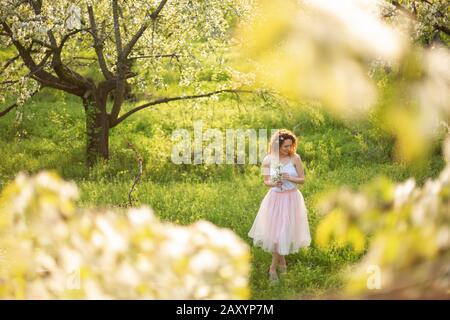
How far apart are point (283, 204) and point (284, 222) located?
231 mm

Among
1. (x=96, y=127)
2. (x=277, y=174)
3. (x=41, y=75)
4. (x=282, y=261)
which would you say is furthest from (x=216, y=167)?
(x=277, y=174)

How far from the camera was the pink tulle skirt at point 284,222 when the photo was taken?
7.41 metres

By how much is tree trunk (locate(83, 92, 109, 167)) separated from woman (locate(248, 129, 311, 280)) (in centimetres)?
708

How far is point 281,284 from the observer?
718 cm

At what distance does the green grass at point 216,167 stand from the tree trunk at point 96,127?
1.17 feet

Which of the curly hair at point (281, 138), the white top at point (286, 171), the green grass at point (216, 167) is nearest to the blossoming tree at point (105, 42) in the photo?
the green grass at point (216, 167)

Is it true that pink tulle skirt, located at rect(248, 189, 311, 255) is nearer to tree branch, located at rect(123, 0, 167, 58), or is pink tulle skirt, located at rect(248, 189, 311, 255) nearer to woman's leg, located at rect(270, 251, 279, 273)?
woman's leg, located at rect(270, 251, 279, 273)

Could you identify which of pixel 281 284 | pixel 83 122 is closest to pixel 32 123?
pixel 83 122

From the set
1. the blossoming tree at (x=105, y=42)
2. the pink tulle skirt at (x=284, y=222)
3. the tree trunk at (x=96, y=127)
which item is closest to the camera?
the pink tulle skirt at (x=284, y=222)

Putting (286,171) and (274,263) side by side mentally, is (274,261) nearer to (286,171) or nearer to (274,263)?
(274,263)

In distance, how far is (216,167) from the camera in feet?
46.0

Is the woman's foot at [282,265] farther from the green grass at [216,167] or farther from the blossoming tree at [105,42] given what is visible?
the blossoming tree at [105,42]

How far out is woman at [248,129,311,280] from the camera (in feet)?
24.1
